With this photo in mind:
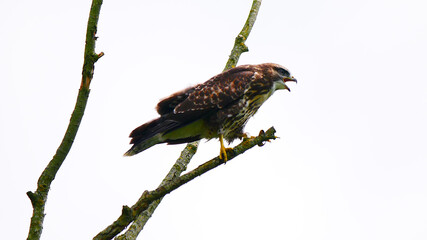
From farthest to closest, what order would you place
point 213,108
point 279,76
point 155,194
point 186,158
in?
point 279,76 → point 213,108 → point 186,158 → point 155,194

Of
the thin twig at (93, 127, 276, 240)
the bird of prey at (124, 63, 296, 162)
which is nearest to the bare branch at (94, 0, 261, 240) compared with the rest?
the thin twig at (93, 127, 276, 240)

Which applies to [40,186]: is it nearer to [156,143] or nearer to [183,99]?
[156,143]

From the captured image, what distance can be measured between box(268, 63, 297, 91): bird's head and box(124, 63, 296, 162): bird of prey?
0.20ft

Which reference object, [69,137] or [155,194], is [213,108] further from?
[69,137]

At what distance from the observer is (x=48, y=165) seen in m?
4.71

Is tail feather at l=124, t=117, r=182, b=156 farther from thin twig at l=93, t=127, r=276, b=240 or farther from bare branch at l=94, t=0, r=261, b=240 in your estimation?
thin twig at l=93, t=127, r=276, b=240

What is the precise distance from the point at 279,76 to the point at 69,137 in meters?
4.22

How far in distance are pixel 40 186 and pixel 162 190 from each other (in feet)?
3.67

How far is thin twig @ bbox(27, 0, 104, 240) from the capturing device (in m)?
4.51

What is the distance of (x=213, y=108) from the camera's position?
7.61 m

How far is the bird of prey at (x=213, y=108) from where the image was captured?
751cm

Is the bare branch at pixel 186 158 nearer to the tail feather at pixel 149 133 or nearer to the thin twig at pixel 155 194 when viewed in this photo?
the thin twig at pixel 155 194

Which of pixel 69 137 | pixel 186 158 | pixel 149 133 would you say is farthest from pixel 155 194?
pixel 149 133

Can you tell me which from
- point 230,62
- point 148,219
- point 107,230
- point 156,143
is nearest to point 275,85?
point 230,62
